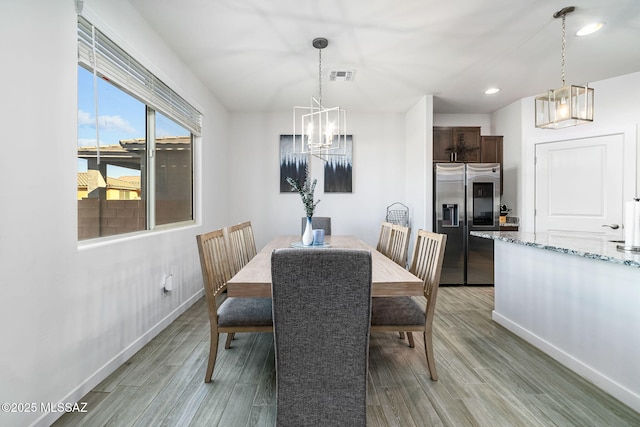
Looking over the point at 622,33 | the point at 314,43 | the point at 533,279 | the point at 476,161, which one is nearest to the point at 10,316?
the point at 314,43

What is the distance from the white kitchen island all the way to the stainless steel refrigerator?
140cm

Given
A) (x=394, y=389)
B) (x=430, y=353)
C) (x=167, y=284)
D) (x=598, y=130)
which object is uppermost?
(x=598, y=130)

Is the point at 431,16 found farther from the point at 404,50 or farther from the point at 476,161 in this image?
the point at 476,161

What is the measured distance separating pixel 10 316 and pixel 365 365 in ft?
5.07

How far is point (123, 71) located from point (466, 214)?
13.4 ft

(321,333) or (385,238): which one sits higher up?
(385,238)

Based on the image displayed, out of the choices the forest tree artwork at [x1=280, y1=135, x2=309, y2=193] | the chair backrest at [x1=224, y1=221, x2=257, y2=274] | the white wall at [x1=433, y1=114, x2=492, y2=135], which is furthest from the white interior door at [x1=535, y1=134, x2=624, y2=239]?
the chair backrest at [x1=224, y1=221, x2=257, y2=274]

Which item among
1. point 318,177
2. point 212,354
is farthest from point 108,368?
point 318,177

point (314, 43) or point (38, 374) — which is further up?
point (314, 43)

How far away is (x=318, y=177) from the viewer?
4.64m

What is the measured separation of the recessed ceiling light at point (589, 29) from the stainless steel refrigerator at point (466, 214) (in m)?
1.75

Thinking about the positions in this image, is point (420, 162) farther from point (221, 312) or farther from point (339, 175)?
point (221, 312)

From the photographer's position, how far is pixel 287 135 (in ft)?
15.1

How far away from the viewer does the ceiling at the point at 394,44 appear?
2.17 m
